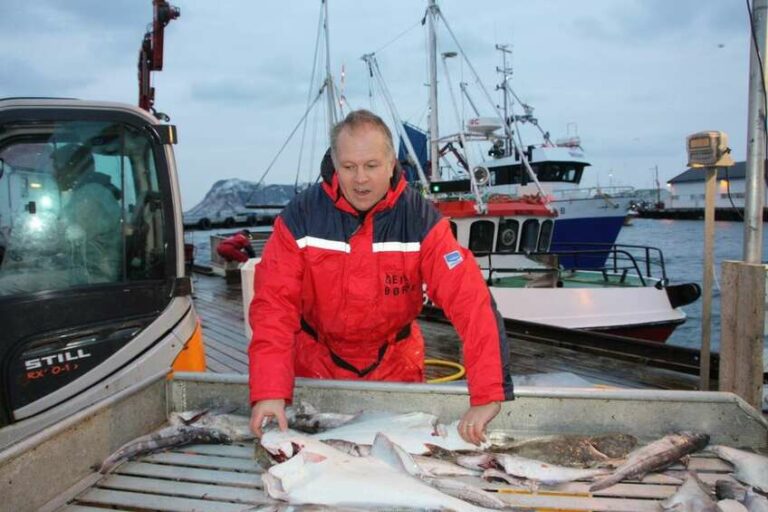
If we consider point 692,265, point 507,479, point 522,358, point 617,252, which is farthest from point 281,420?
point 692,265

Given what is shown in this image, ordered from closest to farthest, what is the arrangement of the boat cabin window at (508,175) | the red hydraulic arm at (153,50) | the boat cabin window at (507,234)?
the red hydraulic arm at (153,50)
the boat cabin window at (507,234)
the boat cabin window at (508,175)

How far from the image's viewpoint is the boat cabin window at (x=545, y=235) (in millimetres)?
12508

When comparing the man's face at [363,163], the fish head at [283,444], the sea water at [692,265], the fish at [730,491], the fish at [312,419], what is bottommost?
the sea water at [692,265]

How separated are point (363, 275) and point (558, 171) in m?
23.1

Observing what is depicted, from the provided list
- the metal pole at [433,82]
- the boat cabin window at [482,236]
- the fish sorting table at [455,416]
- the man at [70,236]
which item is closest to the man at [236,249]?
the metal pole at [433,82]

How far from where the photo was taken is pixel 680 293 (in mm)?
10195

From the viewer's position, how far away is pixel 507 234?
1212 centimetres

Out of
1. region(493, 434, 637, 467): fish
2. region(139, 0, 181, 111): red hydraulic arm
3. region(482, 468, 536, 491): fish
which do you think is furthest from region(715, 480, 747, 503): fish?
region(139, 0, 181, 111): red hydraulic arm

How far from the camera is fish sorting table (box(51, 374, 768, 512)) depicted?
1.85m

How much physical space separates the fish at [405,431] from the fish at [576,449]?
193 mm

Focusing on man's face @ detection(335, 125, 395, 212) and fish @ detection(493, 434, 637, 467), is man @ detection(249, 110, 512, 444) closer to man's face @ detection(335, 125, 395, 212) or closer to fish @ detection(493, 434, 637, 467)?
man's face @ detection(335, 125, 395, 212)

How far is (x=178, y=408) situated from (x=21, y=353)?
102 centimetres

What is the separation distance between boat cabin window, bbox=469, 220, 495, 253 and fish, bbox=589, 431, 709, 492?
984 cm

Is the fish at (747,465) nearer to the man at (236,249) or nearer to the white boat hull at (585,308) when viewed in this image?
the white boat hull at (585,308)
